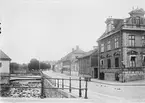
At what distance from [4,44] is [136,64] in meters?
16.6

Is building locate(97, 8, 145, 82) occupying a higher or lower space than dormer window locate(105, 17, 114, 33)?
lower

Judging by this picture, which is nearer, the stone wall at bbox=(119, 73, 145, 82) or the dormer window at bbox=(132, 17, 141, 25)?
the stone wall at bbox=(119, 73, 145, 82)

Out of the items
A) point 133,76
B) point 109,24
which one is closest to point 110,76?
point 133,76

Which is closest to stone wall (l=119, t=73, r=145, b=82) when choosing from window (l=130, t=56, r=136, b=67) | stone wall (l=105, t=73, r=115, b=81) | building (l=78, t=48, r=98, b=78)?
window (l=130, t=56, r=136, b=67)

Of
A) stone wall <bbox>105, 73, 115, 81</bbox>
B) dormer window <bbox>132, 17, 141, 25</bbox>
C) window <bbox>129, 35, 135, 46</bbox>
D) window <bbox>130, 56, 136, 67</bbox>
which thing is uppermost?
dormer window <bbox>132, 17, 141, 25</bbox>

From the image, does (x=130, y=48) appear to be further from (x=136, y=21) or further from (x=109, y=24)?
(x=109, y=24)

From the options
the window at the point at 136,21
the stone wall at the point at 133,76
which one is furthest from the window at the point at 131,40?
the stone wall at the point at 133,76

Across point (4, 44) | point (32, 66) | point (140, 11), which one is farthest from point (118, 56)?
point (32, 66)

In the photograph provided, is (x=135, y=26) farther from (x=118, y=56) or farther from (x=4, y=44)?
(x=4, y=44)

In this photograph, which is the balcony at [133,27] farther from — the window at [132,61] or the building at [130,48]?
the window at [132,61]

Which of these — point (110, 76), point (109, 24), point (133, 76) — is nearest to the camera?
point (133, 76)

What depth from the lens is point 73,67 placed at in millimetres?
48156

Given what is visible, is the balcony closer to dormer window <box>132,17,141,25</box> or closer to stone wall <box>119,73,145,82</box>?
dormer window <box>132,17,141,25</box>

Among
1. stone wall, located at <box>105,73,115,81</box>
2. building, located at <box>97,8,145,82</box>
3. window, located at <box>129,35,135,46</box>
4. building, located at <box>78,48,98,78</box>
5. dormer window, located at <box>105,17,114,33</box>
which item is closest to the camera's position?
building, located at <box>97,8,145,82</box>
